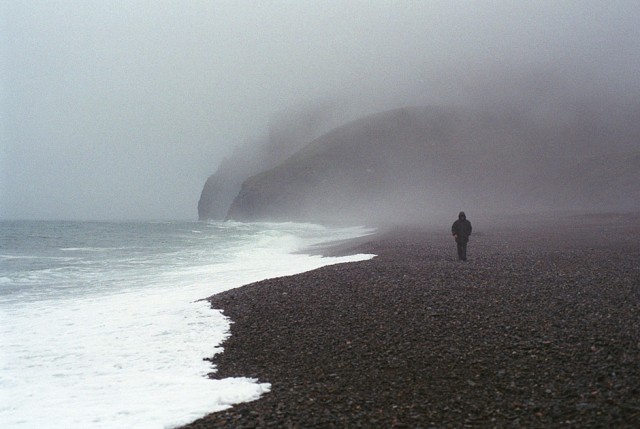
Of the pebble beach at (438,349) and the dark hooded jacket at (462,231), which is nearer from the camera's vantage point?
the pebble beach at (438,349)

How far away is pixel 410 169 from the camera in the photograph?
165250mm

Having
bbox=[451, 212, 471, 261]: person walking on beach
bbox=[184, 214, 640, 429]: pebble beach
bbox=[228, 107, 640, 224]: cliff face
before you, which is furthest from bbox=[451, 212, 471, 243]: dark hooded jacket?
bbox=[228, 107, 640, 224]: cliff face

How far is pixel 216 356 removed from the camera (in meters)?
10.3

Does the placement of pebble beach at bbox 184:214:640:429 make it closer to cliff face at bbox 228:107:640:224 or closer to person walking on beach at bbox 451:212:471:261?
person walking on beach at bbox 451:212:471:261

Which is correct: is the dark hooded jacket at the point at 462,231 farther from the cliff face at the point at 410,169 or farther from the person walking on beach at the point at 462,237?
the cliff face at the point at 410,169

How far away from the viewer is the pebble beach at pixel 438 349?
699 centimetres

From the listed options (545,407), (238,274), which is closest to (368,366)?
(545,407)

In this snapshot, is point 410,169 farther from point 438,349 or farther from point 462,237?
point 438,349

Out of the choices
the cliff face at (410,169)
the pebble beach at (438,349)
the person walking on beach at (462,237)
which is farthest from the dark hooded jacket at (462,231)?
the cliff face at (410,169)

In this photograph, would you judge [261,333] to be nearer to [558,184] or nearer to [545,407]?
[545,407]

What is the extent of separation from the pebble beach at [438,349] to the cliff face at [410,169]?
4797 inches

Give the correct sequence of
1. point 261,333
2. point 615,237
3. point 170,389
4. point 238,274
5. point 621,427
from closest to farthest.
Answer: point 621,427 < point 170,389 < point 261,333 < point 238,274 < point 615,237

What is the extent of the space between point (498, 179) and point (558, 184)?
29.8 metres

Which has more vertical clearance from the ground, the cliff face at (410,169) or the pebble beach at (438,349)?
the cliff face at (410,169)
